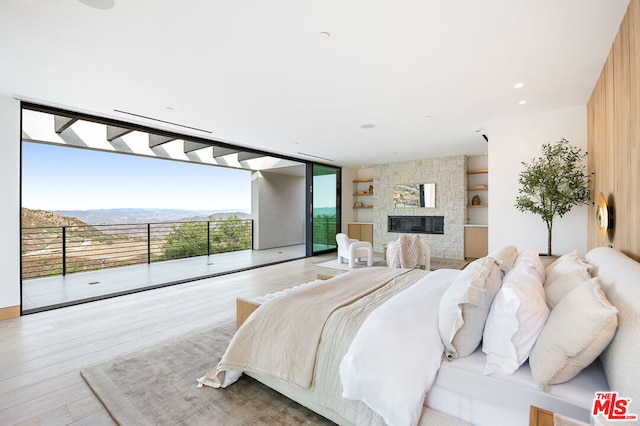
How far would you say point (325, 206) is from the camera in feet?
27.8

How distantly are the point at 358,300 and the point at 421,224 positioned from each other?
21.3 ft

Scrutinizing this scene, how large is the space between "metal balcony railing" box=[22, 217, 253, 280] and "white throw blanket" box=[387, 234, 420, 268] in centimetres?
568

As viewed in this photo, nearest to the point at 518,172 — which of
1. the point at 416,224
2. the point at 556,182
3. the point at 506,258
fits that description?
the point at 556,182

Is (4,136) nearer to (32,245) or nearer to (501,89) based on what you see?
(32,245)

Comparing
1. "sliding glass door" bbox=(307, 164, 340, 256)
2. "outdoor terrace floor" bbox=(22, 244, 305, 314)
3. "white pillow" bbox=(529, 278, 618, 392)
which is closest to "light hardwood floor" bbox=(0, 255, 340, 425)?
"outdoor terrace floor" bbox=(22, 244, 305, 314)

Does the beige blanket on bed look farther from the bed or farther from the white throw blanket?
the white throw blanket

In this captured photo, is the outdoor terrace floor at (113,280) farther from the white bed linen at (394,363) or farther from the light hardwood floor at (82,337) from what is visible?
the white bed linen at (394,363)

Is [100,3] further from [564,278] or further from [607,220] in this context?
[607,220]

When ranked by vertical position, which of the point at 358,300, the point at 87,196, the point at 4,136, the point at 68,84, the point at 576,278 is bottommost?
the point at 358,300

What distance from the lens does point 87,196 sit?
23.5 ft

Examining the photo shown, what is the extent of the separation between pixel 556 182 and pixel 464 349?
339cm

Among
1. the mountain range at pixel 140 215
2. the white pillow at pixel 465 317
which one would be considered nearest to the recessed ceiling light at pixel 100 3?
the white pillow at pixel 465 317

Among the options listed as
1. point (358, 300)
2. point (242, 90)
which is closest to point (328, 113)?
point (242, 90)

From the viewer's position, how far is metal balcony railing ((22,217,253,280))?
18.5 feet
